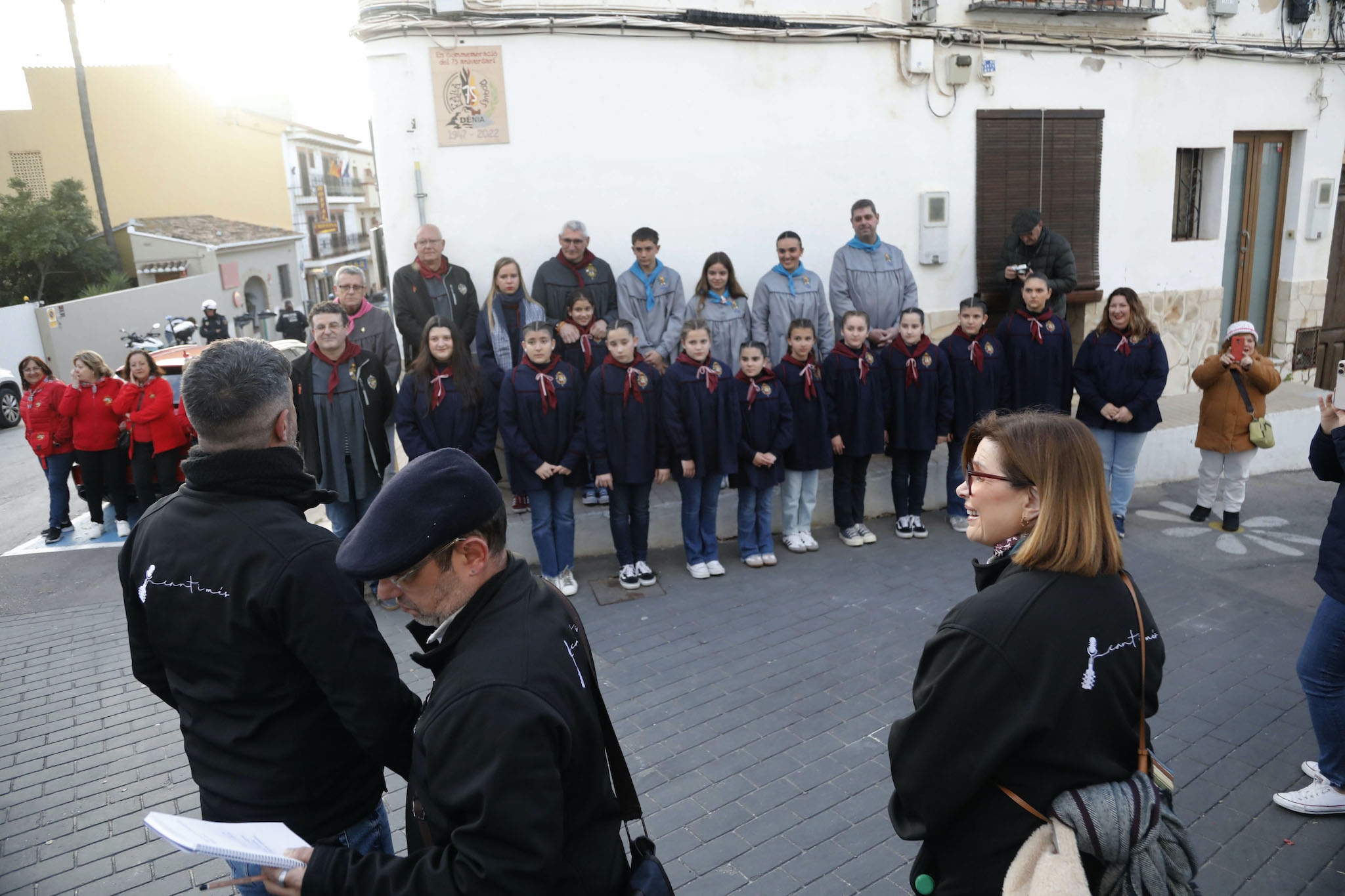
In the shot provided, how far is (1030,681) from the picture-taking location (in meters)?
1.93

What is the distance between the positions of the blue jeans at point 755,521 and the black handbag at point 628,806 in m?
4.86

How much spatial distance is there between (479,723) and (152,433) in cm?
800

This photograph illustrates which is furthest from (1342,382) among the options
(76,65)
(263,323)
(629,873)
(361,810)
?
(76,65)

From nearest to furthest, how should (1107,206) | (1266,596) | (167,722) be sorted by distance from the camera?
(167,722) → (1266,596) → (1107,206)

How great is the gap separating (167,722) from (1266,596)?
23.1 ft

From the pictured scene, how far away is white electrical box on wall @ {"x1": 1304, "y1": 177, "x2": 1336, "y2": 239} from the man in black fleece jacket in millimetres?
12000

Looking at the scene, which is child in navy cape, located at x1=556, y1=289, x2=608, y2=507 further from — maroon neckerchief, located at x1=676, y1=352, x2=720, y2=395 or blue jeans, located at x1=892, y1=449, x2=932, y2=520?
blue jeans, located at x1=892, y1=449, x2=932, y2=520

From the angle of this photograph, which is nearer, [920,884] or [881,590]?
[920,884]

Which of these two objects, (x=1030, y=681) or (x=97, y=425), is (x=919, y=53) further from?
(x=97, y=425)

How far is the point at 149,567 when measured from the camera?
7.33 feet

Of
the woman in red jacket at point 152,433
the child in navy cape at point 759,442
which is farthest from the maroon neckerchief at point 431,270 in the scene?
the woman in red jacket at point 152,433

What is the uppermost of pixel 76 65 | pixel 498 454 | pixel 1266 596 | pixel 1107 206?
pixel 76 65

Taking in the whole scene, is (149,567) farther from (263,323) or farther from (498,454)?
(263,323)

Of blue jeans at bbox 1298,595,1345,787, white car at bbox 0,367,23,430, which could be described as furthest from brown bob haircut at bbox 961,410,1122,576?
white car at bbox 0,367,23,430
